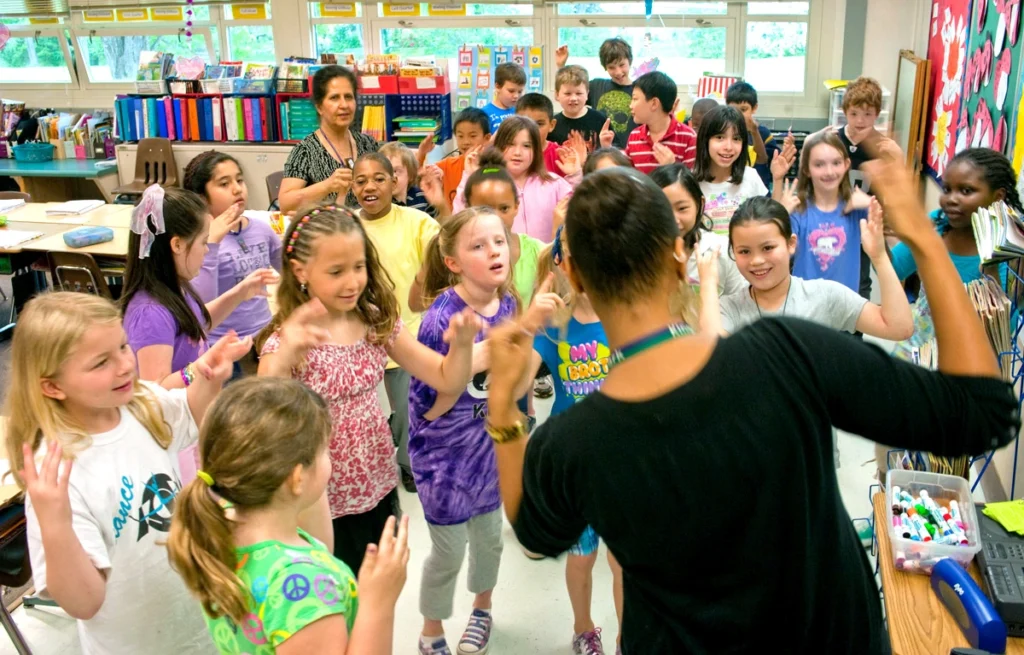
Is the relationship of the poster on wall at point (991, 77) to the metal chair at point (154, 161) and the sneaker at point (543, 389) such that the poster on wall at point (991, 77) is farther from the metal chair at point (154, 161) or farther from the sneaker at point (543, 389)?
the metal chair at point (154, 161)

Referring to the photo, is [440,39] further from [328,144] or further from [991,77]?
[991,77]

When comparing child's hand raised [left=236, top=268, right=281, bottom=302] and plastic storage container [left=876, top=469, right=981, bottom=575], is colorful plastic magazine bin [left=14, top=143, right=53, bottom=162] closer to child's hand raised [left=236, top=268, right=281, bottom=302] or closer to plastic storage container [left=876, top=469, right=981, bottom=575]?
child's hand raised [left=236, top=268, right=281, bottom=302]

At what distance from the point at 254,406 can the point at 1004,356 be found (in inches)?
76.0

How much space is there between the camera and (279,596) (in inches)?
51.4

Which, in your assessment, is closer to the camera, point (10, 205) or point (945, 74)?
point (945, 74)

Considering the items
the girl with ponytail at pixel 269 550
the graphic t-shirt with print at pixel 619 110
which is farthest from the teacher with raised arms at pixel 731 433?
the graphic t-shirt with print at pixel 619 110

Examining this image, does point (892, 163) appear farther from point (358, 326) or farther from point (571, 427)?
point (358, 326)

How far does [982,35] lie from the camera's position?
381cm

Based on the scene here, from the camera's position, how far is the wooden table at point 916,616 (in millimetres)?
1571

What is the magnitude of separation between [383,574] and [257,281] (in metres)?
1.22

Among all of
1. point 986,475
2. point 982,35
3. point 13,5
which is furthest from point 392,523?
point 13,5

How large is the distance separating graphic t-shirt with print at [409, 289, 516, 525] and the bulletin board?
5104 mm

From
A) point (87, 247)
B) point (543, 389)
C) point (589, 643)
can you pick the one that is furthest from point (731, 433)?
point (87, 247)

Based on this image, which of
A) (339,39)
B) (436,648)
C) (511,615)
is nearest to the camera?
(436,648)
